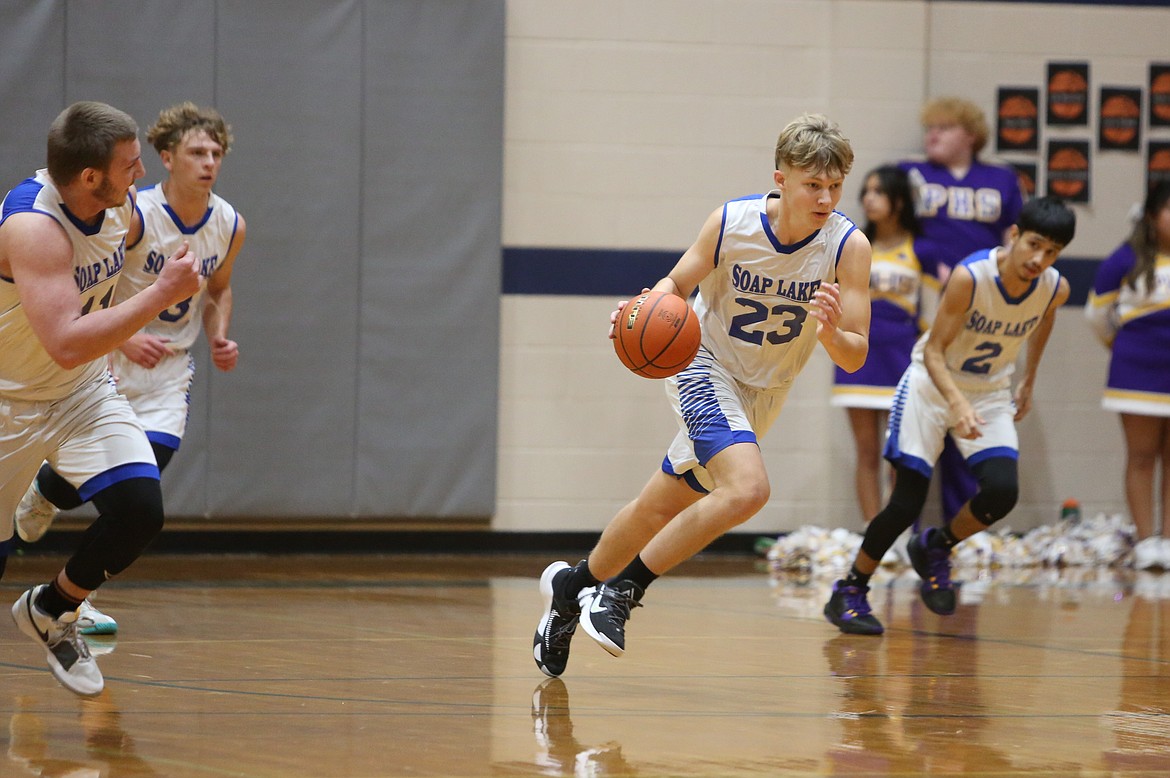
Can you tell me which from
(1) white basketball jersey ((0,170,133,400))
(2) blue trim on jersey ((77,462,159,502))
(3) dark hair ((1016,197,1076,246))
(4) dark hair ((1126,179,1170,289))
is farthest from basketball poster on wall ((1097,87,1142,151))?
(2) blue trim on jersey ((77,462,159,502))

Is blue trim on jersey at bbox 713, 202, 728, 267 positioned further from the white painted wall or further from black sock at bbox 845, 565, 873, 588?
the white painted wall

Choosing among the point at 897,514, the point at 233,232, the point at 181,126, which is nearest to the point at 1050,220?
the point at 897,514

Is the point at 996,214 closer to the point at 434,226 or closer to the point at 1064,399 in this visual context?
the point at 1064,399

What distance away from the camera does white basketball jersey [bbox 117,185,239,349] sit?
5199 mm

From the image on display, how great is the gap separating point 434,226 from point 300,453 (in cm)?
139

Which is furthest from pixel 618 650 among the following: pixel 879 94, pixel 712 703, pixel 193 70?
pixel 879 94

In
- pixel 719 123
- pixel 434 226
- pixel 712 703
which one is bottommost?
pixel 712 703

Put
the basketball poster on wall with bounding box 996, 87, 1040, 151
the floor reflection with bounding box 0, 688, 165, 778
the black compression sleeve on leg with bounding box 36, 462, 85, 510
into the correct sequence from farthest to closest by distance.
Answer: the basketball poster on wall with bounding box 996, 87, 1040, 151 → the black compression sleeve on leg with bounding box 36, 462, 85, 510 → the floor reflection with bounding box 0, 688, 165, 778

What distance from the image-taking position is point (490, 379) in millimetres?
7824

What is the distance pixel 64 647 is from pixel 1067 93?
22.4 ft

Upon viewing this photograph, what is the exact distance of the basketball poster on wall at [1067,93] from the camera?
8.45m

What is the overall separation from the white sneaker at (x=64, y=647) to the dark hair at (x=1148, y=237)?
20.0 ft

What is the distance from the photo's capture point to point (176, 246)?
5.35m

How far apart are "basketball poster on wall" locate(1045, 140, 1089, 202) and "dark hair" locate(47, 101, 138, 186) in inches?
252
